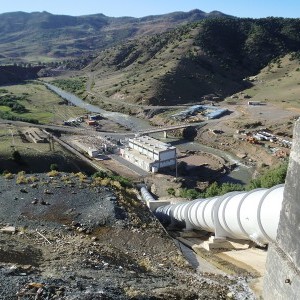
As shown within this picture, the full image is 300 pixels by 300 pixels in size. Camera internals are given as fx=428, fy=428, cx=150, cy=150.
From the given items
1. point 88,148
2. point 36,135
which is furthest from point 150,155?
point 36,135

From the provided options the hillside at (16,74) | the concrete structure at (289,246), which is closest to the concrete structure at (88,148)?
the concrete structure at (289,246)

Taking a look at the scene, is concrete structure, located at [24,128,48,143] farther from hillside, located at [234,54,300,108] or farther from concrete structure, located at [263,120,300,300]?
concrete structure, located at [263,120,300,300]

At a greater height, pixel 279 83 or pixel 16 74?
pixel 16 74

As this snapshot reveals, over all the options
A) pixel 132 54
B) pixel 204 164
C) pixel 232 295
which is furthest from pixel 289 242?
pixel 132 54

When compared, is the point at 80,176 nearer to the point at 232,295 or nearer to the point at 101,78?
the point at 232,295

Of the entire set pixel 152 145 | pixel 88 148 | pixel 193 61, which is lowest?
pixel 88 148

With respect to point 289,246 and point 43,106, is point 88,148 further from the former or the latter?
point 289,246

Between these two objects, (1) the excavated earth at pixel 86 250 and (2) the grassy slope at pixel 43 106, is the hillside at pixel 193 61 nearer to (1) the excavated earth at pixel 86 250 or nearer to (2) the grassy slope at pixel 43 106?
(2) the grassy slope at pixel 43 106

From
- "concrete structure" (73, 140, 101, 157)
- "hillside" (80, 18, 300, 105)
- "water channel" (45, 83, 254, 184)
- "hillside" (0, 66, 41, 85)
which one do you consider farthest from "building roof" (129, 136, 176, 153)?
"hillside" (0, 66, 41, 85)
